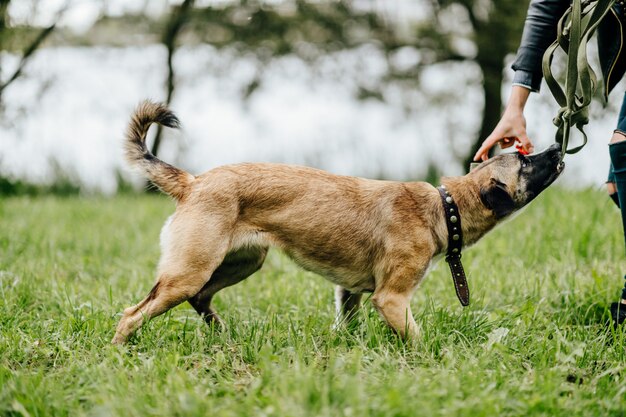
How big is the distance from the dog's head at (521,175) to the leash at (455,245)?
0.20 m

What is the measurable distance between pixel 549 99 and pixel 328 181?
18.1ft

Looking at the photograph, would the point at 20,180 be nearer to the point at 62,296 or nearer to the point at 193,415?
the point at 62,296

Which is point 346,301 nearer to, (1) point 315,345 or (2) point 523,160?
(1) point 315,345

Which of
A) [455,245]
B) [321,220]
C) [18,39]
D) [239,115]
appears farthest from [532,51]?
Answer: [239,115]

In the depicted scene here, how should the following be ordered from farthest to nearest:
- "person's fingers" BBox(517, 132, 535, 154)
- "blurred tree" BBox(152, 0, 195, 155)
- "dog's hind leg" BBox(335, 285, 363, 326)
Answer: "blurred tree" BBox(152, 0, 195, 155) → "dog's hind leg" BBox(335, 285, 363, 326) → "person's fingers" BBox(517, 132, 535, 154)

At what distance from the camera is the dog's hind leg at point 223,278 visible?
420cm

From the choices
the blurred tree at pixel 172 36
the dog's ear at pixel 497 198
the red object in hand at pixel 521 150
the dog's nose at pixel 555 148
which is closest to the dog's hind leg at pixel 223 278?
the dog's ear at pixel 497 198

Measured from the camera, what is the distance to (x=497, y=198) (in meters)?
3.93

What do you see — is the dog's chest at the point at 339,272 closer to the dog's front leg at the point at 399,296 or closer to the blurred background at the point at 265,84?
the dog's front leg at the point at 399,296

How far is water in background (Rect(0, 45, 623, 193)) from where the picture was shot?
1025cm

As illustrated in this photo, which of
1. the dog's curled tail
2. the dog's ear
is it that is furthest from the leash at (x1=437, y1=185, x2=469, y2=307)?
the dog's curled tail

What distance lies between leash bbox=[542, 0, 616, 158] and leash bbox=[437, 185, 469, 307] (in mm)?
730

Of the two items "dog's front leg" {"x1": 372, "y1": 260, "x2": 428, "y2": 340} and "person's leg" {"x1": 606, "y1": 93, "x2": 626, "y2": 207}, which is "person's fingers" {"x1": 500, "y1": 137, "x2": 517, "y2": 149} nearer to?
"person's leg" {"x1": 606, "y1": 93, "x2": 626, "y2": 207}

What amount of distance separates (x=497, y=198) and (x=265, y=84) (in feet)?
25.0
